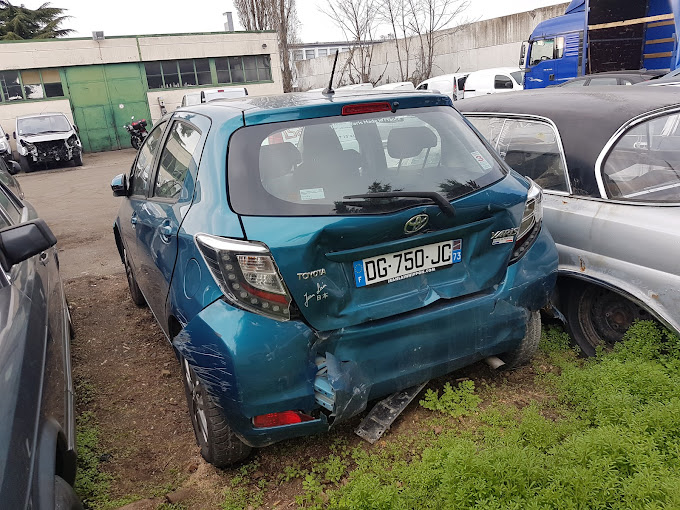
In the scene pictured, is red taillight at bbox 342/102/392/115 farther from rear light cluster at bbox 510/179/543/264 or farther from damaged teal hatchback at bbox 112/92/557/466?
rear light cluster at bbox 510/179/543/264

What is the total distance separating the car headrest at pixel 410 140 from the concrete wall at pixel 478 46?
2439cm

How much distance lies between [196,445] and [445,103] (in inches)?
93.4

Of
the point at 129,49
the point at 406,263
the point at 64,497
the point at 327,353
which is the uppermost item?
the point at 129,49

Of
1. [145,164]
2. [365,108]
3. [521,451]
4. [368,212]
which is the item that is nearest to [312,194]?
[368,212]

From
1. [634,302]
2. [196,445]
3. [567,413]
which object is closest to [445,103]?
[634,302]

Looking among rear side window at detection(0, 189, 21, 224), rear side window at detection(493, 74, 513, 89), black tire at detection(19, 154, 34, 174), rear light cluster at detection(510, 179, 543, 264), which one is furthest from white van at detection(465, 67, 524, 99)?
rear side window at detection(0, 189, 21, 224)

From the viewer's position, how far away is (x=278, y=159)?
2447 mm

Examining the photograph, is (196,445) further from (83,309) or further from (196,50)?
(196,50)

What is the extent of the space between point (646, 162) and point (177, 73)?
84.1 ft

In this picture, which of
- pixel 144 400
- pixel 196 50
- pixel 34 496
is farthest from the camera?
pixel 196 50

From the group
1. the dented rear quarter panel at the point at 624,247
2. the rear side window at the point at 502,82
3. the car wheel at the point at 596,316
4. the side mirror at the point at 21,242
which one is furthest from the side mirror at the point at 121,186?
the rear side window at the point at 502,82

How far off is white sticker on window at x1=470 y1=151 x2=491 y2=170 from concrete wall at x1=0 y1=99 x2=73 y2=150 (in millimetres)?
23429

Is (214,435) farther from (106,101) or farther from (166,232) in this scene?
(106,101)

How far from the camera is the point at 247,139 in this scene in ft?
8.00
